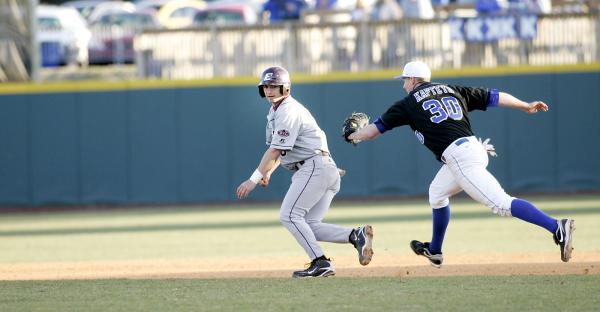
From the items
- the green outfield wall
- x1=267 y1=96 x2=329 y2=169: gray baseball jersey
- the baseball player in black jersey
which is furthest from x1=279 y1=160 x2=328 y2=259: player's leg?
the green outfield wall

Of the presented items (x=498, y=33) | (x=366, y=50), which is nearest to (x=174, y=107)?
(x=366, y=50)

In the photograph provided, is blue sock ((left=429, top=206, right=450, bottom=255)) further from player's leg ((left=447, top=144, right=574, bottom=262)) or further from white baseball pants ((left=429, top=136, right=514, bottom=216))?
player's leg ((left=447, top=144, right=574, bottom=262))

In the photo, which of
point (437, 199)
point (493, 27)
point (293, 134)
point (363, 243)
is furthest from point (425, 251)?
point (493, 27)

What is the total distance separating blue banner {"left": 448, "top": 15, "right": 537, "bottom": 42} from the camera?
704 inches

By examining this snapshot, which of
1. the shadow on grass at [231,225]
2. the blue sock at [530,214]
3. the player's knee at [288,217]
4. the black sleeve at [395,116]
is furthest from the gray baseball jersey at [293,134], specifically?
the shadow on grass at [231,225]

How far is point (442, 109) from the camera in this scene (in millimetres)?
8820

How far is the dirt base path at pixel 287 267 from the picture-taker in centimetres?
935

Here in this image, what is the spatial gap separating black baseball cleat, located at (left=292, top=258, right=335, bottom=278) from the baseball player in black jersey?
1097 millimetres

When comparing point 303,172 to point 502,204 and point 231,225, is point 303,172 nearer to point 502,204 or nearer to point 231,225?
point 502,204

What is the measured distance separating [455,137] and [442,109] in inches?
10.4

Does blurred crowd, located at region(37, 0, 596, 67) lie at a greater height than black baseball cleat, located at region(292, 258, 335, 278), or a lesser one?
greater

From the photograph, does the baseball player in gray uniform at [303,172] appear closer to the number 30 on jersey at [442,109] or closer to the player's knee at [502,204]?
the number 30 on jersey at [442,109]

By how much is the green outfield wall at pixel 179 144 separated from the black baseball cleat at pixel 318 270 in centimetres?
964

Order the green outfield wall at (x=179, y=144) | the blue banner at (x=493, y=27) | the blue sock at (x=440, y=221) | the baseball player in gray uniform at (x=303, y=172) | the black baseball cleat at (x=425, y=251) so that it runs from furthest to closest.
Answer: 1. the green outfield wall at (x=179, y=144)
2. the blue banner at (x=493, y=27)
3. the black baseball cleat at (x=425, y=251)
4. the blue sock at (x=440, y=221)
5. the baseball player in gray uniform at (x=303, y=172)
